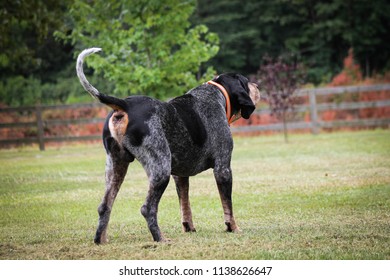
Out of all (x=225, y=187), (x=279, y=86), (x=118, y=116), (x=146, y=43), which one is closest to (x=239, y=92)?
(x=225, y=187)

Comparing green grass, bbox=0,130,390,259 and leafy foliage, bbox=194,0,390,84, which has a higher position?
green grass, bbox=0,130,390,259

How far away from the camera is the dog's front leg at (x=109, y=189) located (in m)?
6.46

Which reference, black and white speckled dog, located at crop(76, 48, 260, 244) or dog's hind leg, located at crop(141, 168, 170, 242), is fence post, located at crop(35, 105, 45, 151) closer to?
black and white speckled dog, located at crop(76, 48, 260, 244)

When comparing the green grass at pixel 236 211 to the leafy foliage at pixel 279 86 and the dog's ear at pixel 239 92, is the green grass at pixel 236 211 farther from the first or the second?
the leafy foliage at pixel 279 86

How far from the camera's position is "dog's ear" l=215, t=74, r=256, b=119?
7344mm

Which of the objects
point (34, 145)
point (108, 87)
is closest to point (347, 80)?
point (108, 87)

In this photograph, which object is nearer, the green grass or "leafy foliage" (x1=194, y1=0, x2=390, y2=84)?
the green grass

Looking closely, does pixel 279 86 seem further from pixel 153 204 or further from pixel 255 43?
pixel 255 43

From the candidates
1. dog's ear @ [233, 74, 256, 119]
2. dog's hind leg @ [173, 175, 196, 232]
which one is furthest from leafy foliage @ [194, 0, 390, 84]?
dog's hind leg @ [173, 175, 196, 232]

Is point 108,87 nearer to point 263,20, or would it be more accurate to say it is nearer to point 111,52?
point 263,20

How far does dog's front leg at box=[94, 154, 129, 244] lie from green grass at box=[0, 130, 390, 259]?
0.17m

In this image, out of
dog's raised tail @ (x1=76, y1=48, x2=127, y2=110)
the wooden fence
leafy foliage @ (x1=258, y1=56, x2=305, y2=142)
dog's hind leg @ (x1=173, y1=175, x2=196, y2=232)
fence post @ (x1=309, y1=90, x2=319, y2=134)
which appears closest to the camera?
dog's raised tail @ (x1=76, y1=48, x2=127, y2=110)

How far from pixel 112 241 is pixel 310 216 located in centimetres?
261

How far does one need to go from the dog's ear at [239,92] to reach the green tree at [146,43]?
10.4 metres
